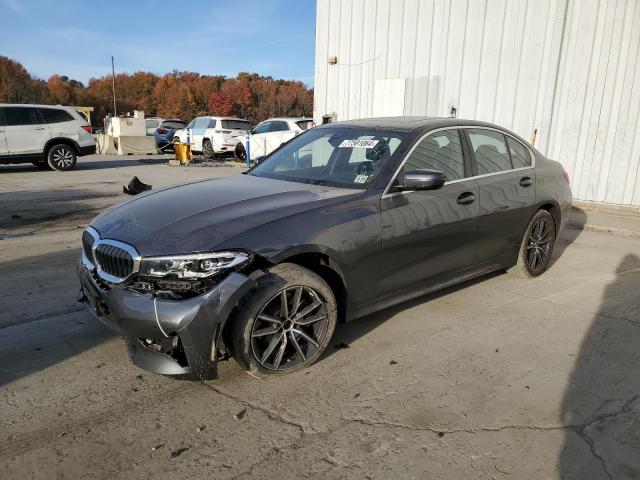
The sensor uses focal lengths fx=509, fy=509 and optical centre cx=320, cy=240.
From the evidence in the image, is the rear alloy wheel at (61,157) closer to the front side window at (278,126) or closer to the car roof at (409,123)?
the front side window at (278,126)

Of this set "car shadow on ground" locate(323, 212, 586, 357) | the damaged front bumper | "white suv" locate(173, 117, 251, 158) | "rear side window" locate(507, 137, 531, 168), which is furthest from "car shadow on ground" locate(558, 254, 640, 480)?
"white suv" locate(173, 117, 251, 158)

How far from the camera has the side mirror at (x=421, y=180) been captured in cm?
367

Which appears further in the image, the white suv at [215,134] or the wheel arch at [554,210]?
the white suv at [215,134]

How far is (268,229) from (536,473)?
1.92m

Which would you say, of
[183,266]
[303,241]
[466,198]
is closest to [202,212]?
[183,266]

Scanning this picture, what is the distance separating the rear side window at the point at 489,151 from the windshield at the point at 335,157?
2.94ft

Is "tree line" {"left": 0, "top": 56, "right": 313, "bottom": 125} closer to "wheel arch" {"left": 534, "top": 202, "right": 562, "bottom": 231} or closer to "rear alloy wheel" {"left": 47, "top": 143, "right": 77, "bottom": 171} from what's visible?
"rear alloy wheel" {"left": 47, "top": 143, "right": 77, "bottom": 171}

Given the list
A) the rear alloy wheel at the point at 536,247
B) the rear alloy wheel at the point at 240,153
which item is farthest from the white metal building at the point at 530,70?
the rear alloy wheel at the point at 240,153

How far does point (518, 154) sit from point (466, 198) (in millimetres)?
1227

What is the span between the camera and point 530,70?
986cm

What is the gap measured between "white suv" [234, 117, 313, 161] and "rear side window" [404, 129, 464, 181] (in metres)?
12.5

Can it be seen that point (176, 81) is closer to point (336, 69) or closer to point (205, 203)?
point (336, 69)

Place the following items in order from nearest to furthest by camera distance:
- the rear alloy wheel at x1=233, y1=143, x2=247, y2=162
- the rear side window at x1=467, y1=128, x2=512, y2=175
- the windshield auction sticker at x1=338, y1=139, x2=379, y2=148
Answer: the windshield auction sticker at x1=338, y1=139, x2=379, y2=148 → the rear side window at x1=467, y1=128, x2=512, y2=175 → the rear alloy wheel at x1=233, y1=143, x2=247, y2=162

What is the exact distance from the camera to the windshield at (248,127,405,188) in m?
3.95
